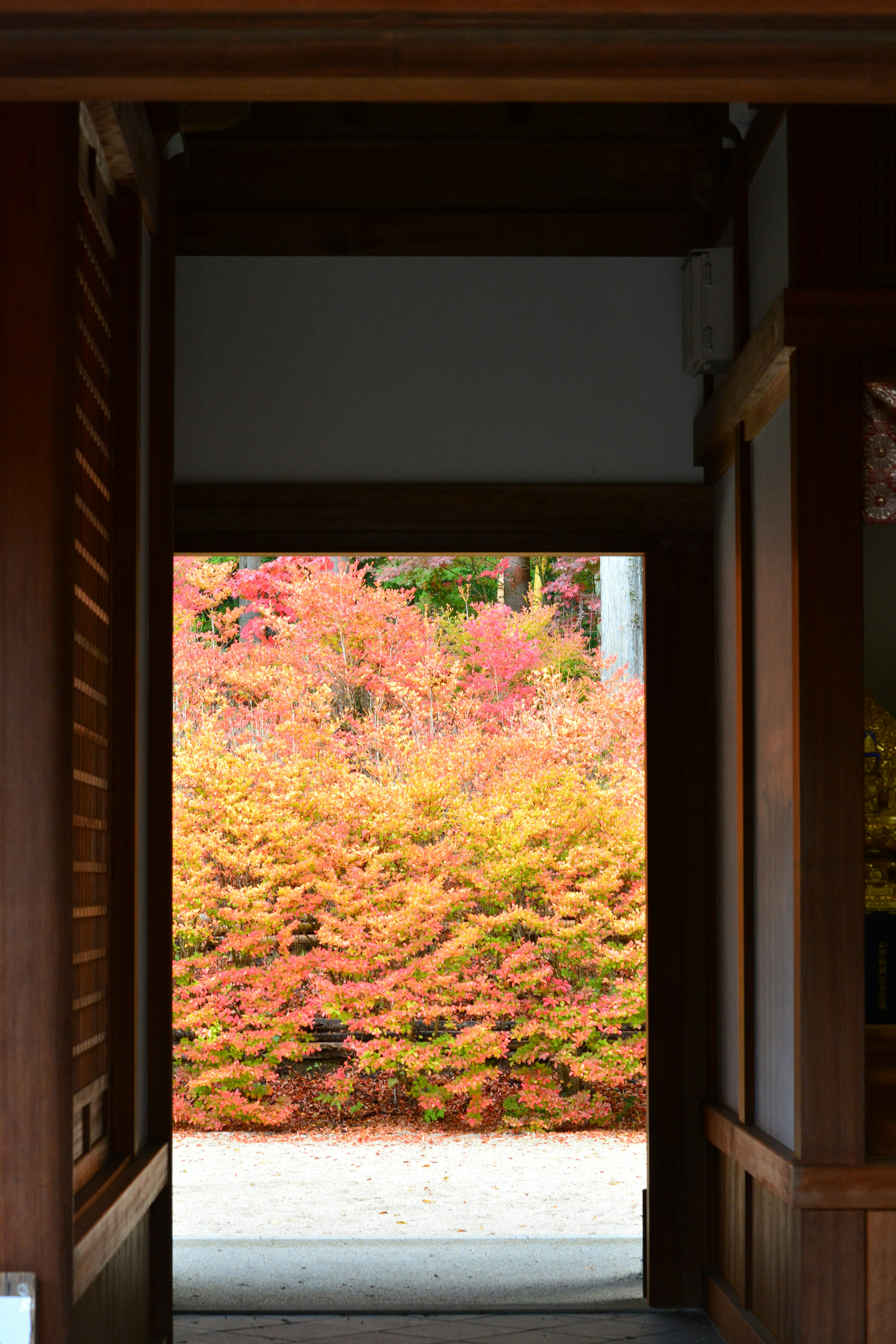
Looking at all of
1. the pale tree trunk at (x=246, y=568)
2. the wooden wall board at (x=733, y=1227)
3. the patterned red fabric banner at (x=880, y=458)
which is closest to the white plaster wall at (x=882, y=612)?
the patterned red fabric banner at (x=880, y=458)

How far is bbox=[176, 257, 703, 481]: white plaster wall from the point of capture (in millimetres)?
3816

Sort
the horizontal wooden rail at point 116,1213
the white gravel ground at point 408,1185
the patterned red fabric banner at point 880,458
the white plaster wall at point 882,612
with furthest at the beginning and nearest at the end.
A: the white gravel ground at point 408,1185
the white plaster wall at point 882,612
the patterned red fabric banner at point 880,458
the horizontal wooden rail at point 116,1213

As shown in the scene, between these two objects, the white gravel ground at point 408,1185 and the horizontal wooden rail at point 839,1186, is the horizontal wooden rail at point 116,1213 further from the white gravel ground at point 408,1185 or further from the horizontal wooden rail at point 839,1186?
the white gravel ground at point 408,1185

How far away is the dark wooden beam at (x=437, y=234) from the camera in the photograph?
381cm

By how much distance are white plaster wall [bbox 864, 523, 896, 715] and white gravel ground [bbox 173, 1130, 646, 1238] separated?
221cm

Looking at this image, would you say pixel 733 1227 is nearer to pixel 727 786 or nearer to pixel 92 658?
pixel 727 786

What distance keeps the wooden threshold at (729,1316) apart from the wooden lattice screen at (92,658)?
60.8 inches

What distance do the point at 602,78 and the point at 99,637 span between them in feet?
5.18

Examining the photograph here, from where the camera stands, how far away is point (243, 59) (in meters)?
1.52

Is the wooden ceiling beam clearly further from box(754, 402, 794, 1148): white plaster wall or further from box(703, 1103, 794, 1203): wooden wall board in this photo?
box(703, 1103, 794, 1203): wooden wall board

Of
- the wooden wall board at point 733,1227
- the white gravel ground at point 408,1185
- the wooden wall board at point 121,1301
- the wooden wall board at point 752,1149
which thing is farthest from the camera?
the white gravel ground at point 408,1185

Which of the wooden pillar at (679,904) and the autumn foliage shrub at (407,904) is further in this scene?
the autumn foliage shrub at (407,904)

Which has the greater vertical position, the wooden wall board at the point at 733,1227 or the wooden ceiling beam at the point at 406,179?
the wooden ceiling beam at the point at 406,179

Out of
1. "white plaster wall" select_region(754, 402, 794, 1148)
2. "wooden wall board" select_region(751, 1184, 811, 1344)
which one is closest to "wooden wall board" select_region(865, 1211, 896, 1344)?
"wooden wall board" select_region(751, 1184, 811, 1344)
